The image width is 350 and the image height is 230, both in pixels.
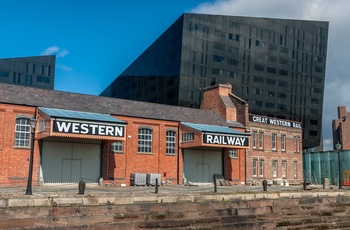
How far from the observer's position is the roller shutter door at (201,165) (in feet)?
121

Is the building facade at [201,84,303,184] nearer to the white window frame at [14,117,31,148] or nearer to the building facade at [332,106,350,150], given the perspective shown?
the white window frame at [14,117,31,148]

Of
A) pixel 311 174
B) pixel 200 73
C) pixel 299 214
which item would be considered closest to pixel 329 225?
pixel 299 214

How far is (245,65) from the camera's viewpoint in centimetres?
7219

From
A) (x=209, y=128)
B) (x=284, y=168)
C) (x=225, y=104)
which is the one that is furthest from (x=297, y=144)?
(x=209, y=128)

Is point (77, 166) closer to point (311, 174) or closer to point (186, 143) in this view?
point (186, 143)

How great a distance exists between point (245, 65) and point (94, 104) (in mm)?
43417

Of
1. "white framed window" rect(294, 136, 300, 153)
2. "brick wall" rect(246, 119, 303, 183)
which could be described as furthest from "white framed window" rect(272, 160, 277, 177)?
"white framed window" rect(294, 136, 300, 153)

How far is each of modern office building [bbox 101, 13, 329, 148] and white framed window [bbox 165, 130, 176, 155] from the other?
2790cm

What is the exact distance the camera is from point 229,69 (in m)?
70.1

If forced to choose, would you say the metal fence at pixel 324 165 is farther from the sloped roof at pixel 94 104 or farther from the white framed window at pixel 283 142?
the sloped roof at pixel 94 104

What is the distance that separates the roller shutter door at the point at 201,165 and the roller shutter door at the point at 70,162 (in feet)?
28.6

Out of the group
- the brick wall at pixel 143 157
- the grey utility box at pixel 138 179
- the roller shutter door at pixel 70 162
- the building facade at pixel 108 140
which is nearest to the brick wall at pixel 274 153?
the building facade at pixel 108 140

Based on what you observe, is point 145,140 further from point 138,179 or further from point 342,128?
point 342,128

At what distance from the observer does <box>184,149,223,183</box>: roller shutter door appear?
37.0m
